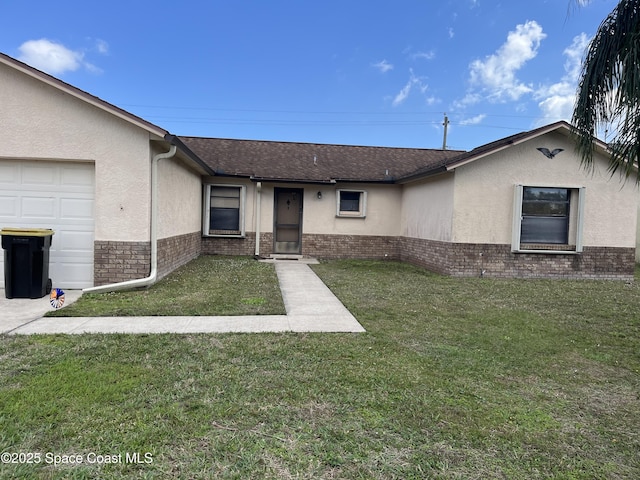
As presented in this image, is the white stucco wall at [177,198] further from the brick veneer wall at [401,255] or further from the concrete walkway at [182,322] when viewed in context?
the concrete walkway at [182,322]

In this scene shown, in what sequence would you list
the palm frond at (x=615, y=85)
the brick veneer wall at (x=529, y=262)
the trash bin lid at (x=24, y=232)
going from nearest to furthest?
the palm frond at (x=615, y=85), the trash bin lid at (x=24, y=232), the brick veneer wall at (x=529, y=262)

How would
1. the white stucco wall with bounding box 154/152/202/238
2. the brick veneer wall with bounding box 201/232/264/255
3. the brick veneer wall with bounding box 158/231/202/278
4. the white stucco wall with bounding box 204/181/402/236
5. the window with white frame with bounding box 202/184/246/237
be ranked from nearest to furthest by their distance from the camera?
the white stucco wall with bounding box 154/152/202/238
the brick veneer wall with bounding box 158/231/202/278
the window with white frame with bounding box 202/184/246/237
the brick veneer wall with bounding box 201/232/264/255
the white stucco wall with bounding box 204/181/402/236

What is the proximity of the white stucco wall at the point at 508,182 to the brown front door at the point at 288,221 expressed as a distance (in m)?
5.73

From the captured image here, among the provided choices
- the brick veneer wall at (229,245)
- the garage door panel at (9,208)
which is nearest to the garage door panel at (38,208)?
the garage door panel at (9,208)

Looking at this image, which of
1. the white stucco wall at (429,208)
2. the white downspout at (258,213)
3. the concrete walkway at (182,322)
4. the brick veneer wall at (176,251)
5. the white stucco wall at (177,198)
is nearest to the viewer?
the concrete walkway at (182,322)

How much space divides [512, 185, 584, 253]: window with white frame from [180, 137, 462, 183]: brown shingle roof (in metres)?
3.55

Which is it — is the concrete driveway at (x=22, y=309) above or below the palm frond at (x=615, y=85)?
below

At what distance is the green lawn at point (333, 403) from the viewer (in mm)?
2432

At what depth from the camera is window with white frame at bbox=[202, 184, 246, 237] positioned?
1339 centimetres

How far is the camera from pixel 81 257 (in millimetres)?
7531

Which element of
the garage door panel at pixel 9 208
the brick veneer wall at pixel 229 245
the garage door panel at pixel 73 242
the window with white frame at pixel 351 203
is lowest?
the brick veneer wall at pixel 229 245

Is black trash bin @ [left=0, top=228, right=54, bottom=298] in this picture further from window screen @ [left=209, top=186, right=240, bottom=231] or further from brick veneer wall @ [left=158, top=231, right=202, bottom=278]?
window screen @ [left=209, top=186, right=240, bottom=231]

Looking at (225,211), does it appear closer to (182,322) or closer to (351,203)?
(351,203)

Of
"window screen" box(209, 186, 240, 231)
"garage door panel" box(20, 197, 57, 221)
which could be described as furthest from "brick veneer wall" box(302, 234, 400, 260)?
"garage door panel" box(20, 197, 57, 221)
